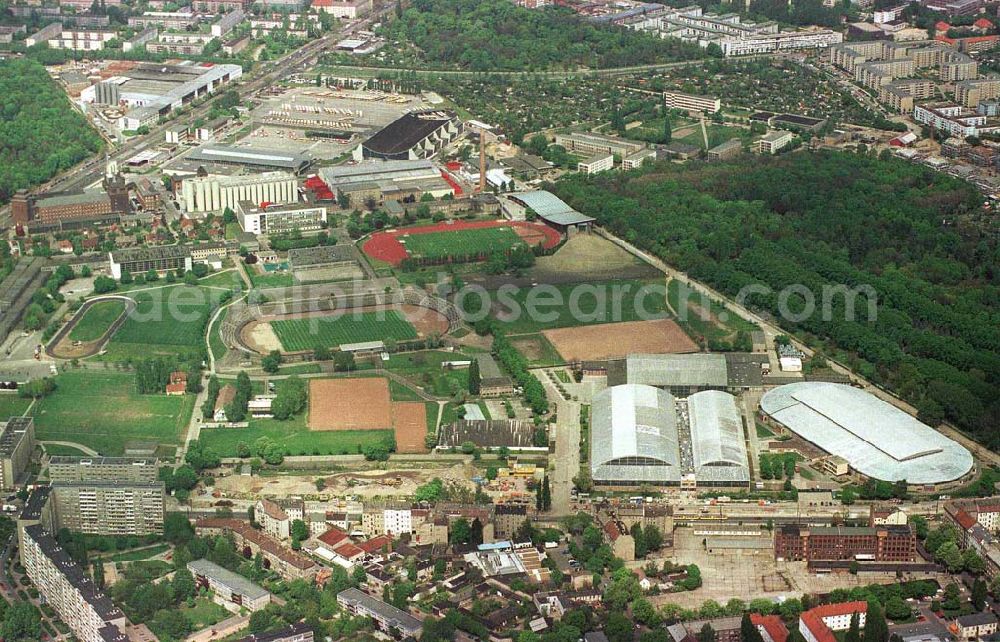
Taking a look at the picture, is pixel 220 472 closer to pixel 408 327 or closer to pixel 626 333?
pixel 408 327

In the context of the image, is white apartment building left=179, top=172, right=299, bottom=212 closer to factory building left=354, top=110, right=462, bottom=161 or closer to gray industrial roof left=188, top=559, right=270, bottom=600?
factory building left=354, top=110, right=462, bottom=161

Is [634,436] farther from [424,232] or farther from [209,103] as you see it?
[209,103]

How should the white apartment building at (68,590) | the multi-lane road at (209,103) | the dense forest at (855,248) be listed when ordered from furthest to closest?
the multi-lane road at (209,103)
the dense forest at (855,248)
the white apartment building at (68,590)

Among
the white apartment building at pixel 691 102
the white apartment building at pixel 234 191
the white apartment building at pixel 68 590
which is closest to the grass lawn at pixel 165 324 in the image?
the white apartment building at pixel 234 191

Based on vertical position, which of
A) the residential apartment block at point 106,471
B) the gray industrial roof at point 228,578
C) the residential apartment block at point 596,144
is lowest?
the residential apartment block at point 596,144

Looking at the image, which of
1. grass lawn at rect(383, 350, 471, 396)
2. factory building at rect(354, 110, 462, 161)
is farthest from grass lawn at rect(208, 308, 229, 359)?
factory building at rect(354, 110, 462, 161)

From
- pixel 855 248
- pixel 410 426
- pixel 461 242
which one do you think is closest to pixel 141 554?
pixel 410 426

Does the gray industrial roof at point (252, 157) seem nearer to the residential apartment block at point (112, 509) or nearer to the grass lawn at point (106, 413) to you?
the grass lawn at point (106, 413)

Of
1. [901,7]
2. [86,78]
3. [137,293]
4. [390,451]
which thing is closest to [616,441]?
[390,451]
